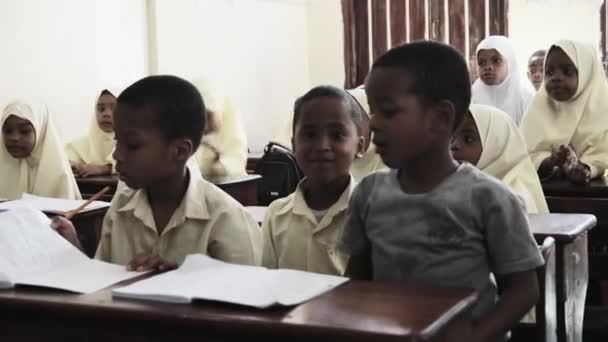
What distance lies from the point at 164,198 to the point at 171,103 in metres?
0.21

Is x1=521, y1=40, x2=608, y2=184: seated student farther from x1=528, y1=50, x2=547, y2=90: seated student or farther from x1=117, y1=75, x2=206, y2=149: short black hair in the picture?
x1=117, y1=75, x2=206, y2=149: short black hair

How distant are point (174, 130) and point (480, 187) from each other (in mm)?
724

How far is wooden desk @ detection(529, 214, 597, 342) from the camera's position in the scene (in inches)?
99.3

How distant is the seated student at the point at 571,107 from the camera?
4434mm

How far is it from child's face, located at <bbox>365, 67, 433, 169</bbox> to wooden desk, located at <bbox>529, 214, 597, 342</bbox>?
3.31 feet

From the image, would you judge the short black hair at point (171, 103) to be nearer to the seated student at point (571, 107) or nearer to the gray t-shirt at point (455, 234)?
the gray t-shirt at point (455, 234)

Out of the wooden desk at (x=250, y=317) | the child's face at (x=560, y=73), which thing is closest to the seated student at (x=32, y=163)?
the child's face at (x=560, y=73)

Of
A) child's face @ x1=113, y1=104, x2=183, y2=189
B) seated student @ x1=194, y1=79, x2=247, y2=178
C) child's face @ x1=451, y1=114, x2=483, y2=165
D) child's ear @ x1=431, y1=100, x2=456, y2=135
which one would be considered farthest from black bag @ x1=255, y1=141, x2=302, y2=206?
child's ear @ x1=431, y1=100, x2=456, y2=135

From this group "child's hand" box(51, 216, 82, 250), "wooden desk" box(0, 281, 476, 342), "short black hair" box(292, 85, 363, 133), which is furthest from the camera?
"short black hair" box(292, 85, 363, 133)

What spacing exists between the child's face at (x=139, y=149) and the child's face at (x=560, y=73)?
2.98 m

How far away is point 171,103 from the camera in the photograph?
1.95 meters

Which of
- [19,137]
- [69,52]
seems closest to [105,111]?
[69,52]

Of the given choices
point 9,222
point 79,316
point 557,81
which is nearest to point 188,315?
point 79,316

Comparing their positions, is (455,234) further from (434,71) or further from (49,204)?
(49,204)
